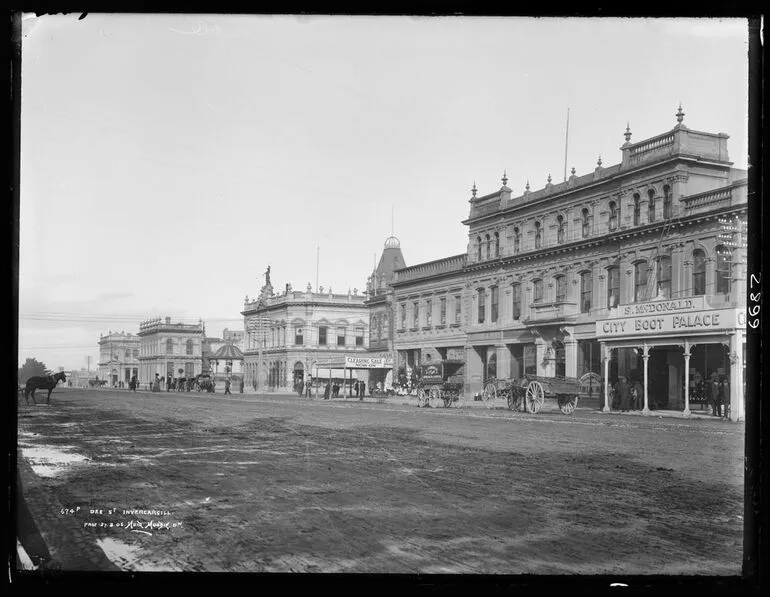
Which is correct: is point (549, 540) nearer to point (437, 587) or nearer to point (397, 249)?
point (437, 587)

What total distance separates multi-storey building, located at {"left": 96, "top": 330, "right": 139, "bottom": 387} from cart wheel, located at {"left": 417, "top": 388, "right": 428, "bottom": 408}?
16.3ft

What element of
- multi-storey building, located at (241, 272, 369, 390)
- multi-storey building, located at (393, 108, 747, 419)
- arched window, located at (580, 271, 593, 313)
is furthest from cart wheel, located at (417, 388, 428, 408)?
arched window, located at (580, 271, 593, 313)

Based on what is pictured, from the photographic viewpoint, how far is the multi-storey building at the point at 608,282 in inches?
369

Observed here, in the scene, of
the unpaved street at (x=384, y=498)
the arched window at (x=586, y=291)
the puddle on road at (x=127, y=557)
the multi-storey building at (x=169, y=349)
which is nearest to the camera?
the unpaved street at (x=384, y=498)

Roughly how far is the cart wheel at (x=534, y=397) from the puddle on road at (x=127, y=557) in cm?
785

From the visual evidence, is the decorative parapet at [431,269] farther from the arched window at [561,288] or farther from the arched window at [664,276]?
the arched window at [664,276]

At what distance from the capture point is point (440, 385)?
14.0 metres

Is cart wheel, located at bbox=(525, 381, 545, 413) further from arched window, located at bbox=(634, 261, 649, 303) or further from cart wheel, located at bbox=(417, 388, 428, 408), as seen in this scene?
arched window, located at bbox=(634, 261, 649, 303)

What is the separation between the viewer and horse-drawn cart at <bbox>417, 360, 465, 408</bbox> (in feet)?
43.3

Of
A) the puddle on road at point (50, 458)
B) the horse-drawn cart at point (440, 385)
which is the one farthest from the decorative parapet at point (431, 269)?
the puddle on road at point (50, 458)

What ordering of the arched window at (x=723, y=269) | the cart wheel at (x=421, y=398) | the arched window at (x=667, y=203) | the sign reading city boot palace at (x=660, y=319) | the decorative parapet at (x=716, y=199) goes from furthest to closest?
the cart wheel at (x=421, y=398), the arched window at (x=667, y=203), the sign reading city boot palace at (x=660, y=319), the arched window at (x=723, y=269), the decorative parapet at (x=716, y=199)

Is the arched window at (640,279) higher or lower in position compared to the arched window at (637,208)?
lower
